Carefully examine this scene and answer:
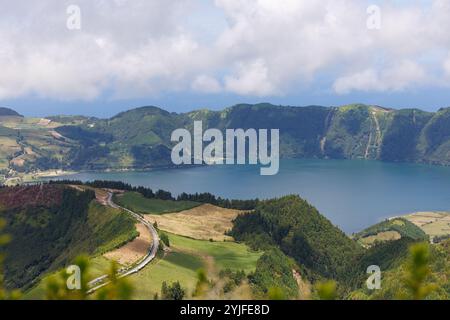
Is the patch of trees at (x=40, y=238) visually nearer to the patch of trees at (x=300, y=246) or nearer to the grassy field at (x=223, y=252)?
the grassy field at (x=223, y=252)

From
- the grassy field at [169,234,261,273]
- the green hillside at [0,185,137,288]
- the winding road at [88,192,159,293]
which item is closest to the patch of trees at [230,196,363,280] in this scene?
the grassy field at [169,234,261,273]

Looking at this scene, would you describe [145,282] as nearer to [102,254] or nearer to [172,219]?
[102,254]

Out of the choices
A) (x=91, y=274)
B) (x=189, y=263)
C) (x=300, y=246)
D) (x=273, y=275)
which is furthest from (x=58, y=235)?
(x=91, y=274)

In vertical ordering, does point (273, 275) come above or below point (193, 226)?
below

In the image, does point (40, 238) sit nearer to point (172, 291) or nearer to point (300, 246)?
point (300, 246)

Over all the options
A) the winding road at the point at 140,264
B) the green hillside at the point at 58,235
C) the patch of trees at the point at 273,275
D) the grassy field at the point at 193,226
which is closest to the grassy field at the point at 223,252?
the patch of trees at the point at 273,275

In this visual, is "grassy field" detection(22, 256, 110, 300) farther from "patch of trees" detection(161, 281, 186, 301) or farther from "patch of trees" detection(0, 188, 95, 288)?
"patch of trees" detection(0, 188, 95, 288)

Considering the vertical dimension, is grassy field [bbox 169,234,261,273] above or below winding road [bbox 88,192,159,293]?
below

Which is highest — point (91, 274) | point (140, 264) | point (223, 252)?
point (91, 274)

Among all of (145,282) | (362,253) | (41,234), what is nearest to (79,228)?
(41,234)

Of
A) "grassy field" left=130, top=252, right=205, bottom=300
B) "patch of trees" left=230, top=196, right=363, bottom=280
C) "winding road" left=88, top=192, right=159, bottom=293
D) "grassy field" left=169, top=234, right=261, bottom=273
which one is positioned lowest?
"patch of trees" left=230, top=196, right=363, bottom=280

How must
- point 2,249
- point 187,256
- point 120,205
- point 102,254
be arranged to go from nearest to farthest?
1. point 102,254
2. point 187,256
3. point 2,249
4. point 120,205
